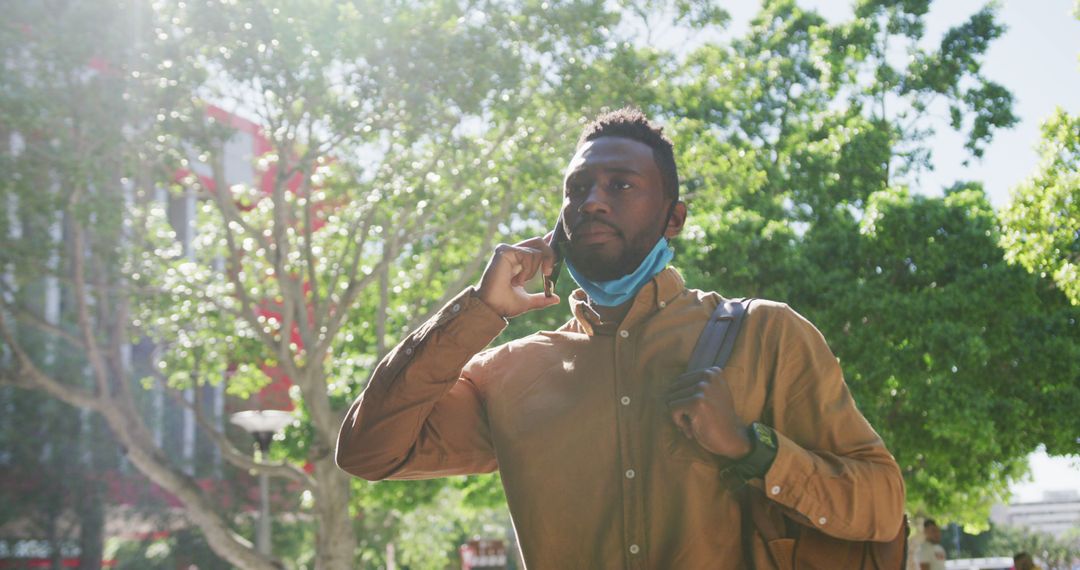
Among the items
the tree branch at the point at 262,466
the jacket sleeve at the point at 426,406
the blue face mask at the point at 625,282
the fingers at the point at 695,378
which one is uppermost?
the tree branch at the point at 262,466

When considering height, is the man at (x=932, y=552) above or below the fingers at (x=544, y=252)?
above

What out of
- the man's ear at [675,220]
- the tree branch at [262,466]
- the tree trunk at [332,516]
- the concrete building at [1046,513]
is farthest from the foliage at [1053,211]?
the concrete building at [1046,513]

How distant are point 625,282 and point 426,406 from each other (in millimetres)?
407

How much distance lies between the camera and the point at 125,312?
55.0 ft

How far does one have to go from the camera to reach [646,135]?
247cm

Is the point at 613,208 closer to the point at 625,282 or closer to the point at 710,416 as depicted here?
the point at 625,282

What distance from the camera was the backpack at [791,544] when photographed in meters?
2.09

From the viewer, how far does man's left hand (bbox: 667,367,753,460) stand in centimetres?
206

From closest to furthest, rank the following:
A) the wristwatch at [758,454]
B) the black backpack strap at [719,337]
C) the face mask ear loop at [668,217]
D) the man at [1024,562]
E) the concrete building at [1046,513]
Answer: the wristwatch at [758,454] < the black backpack strap at [719,337] < the face mask ear loop at [668,217] < the man at [1024,562] < the concrete building at [1046,513]

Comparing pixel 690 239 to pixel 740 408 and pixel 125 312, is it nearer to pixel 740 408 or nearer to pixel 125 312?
pixel 125 312

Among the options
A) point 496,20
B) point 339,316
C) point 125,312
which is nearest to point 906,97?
point 496,20

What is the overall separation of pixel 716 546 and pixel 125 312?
15.6 m

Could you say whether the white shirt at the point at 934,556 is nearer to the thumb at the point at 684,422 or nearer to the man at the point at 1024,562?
the man at the point at 1024,562

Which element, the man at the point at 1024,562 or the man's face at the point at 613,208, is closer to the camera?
the man's face at the point at 613,208
